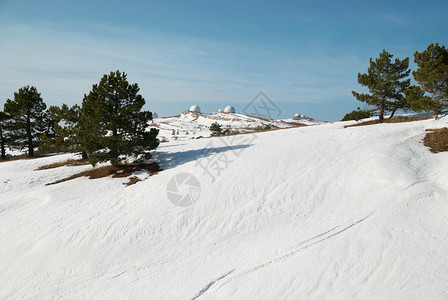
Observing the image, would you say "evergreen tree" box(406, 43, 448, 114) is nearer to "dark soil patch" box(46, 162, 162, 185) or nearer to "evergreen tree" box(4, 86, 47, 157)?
"dark soil patch" box(46, 162, 162, 185)

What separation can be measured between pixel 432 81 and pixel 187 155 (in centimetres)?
2072

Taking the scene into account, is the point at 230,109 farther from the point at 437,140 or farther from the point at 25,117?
the point at 437,140

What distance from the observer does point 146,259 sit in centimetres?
1045

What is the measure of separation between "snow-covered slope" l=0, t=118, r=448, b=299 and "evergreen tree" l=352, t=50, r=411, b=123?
1043 centimetres

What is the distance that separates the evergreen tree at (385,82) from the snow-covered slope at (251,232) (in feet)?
34.2

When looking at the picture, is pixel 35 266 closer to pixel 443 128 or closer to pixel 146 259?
pixel 146 259

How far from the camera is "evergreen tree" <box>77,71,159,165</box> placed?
18125 millimetres

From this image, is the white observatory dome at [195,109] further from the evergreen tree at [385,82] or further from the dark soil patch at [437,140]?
the dark soil patch at [437,140]

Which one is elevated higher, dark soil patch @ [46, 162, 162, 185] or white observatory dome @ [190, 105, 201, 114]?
white observatory dome @ [190, 105, 201, 114]

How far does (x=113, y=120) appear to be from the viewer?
1822cm

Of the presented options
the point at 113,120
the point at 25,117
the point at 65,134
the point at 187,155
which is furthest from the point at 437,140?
the point at 25,117

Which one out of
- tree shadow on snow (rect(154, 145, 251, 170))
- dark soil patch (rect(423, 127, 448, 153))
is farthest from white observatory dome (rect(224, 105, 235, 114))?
dark soil patch (rect(423, 127, 448, 153))

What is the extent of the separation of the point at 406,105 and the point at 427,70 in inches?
427

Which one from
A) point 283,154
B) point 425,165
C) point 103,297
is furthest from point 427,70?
point 103,297
